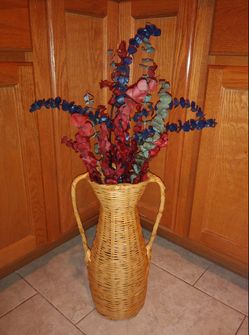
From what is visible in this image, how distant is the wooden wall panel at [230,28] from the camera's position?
84cm

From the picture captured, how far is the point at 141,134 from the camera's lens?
2.43 feet

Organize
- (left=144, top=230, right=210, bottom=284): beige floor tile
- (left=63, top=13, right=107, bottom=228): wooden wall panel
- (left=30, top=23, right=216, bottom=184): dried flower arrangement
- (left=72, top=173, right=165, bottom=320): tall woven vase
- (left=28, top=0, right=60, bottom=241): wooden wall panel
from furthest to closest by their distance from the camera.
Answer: (left=144, top=230, right=210, bottom=284): beige floor tile → (left=63, top=13, right=107, bottom=228): wooden wall panel → (left=28, top=0, right=60, bottom=241): wooden wall panel → (left=72, top=173, right=165, bottom=320): tall woven vase → (left=30, top=23, right=216, bottom=184): dried flower arrangement

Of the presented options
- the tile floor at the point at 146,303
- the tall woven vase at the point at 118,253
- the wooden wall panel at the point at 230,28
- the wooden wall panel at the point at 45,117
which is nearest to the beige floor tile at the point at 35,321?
the tile floor at the point at 146,303

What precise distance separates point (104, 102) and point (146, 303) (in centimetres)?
75

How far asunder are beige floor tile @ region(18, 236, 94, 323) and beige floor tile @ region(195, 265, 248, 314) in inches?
16.8

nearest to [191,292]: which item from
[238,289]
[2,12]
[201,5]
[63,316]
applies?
[238,289]

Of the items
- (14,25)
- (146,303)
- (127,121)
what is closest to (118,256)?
(146,303)

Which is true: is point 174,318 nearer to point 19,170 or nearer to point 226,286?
point 226,286

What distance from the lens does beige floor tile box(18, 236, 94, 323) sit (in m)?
1.01

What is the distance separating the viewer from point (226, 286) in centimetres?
111

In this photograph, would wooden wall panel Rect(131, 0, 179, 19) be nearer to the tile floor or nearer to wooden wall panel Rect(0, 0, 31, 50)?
wooden wall panel Rect(0, 0, 31, 50)

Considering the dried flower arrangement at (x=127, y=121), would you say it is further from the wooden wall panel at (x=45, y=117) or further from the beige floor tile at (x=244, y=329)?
the beige floor tile at (x=244, y=329)

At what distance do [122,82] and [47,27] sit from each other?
1.38ft

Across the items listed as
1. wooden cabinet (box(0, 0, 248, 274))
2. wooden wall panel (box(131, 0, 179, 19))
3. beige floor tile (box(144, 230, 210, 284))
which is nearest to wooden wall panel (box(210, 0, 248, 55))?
wooden cabinet (box(0, 0, 248, 274))
